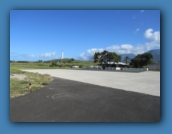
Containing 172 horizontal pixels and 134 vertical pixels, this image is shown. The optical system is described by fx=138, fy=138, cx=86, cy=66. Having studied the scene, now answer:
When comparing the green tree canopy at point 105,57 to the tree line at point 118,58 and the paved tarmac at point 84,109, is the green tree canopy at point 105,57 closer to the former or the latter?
the tree line at point 118,58

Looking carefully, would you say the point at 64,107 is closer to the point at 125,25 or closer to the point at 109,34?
the point at 109,34

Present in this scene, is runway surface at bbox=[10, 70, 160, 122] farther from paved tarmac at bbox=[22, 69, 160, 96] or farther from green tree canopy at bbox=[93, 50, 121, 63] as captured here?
green tree canopy at bbox=[93, 50, 121, 63]

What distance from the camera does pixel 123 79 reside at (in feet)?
20.0

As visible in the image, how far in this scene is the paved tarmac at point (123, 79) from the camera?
340 cm

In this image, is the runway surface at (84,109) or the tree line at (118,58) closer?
the runway surface at (84,109)

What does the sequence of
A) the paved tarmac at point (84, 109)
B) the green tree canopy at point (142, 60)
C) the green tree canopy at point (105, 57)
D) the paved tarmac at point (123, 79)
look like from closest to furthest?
the paved tarmac at point (84, 109)
the green tree canopy at point (142, 60)
the green tree canopy at point (105, 57)
the paved tarmac at point (123, 79)

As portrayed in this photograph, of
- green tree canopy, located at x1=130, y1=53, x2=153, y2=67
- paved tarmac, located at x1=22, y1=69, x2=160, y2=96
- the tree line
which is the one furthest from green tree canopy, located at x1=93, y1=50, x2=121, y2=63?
paved tarmac, located at x1=22, y1=69, x2=160, y2=96

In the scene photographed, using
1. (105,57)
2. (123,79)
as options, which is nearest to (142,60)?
(105,57)

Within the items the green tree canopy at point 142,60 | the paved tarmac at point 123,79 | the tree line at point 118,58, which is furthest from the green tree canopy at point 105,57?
the paved tarmac at point 123,79

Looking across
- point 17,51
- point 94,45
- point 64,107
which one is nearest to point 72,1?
point 94,45

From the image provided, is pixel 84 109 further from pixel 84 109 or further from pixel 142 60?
pixel 142 60

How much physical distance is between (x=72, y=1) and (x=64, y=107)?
86.2 inches

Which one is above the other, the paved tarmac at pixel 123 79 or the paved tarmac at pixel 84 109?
the paved tarmac at pixel 123 79

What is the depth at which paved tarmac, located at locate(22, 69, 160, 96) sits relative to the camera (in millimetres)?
3400
